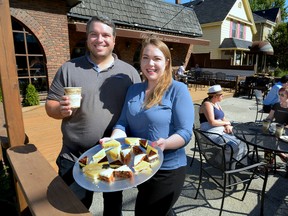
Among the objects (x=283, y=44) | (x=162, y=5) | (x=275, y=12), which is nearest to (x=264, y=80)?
(x=162, y=5)

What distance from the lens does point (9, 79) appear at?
171 centimetres

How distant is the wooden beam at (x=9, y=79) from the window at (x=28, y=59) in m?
6.11

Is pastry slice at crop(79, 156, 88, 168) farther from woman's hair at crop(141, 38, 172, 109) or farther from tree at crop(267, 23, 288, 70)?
tree at crop(267, 23, 288, 70)

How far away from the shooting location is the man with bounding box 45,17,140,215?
166 cm

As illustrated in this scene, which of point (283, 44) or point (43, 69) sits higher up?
point (283, 44)

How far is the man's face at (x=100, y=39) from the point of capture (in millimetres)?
1607

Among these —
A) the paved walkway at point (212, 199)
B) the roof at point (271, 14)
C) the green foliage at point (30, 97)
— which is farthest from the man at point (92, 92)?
the roof at point (271, 14)

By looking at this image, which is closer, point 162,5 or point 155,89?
point 155,89

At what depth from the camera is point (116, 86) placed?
1748mm

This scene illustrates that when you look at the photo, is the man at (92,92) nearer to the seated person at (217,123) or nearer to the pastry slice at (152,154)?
the pastry slice at (152,154)

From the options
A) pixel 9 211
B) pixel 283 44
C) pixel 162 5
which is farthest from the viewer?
pixel 283 44

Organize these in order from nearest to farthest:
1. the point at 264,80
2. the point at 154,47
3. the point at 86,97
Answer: the point at 154,47 → the point at 86,97 → the point at 264,80

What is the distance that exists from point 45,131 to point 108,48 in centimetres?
384

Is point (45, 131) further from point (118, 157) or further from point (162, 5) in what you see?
point (162, 5)
